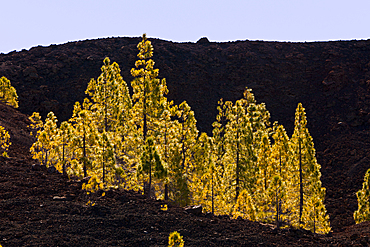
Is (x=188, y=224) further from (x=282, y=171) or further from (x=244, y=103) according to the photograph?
(x=244, y=103)

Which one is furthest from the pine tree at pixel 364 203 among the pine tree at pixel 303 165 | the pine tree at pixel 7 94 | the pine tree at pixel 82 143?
the pine tree at pixel 7 94

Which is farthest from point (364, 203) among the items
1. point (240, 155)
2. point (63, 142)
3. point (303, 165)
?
point (63, 142)

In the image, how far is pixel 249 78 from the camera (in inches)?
2653

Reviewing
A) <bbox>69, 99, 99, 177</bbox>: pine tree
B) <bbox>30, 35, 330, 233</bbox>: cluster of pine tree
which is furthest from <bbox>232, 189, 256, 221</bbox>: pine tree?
<bbox>69, 99, 99, 177</bbox>: pine tree

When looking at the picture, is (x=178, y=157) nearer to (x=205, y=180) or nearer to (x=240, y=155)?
(x=205, y=180)

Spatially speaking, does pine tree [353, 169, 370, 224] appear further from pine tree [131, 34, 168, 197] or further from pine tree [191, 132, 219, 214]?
pine tree [131, 34, 168, 197]

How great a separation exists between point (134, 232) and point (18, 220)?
4405 mm

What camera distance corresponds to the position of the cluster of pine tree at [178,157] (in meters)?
19.9

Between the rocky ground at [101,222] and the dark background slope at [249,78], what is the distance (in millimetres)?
29549

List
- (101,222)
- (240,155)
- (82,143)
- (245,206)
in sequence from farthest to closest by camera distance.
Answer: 1. (240,155)
2. (245,206)
3. (82,143)
4. (101,222)

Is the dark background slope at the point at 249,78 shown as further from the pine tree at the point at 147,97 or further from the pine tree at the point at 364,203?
the pine tree at the point at 147,97

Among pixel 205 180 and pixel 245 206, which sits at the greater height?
pixel 205 180

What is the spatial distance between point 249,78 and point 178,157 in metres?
48.0

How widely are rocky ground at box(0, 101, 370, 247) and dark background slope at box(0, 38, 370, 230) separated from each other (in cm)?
2955
